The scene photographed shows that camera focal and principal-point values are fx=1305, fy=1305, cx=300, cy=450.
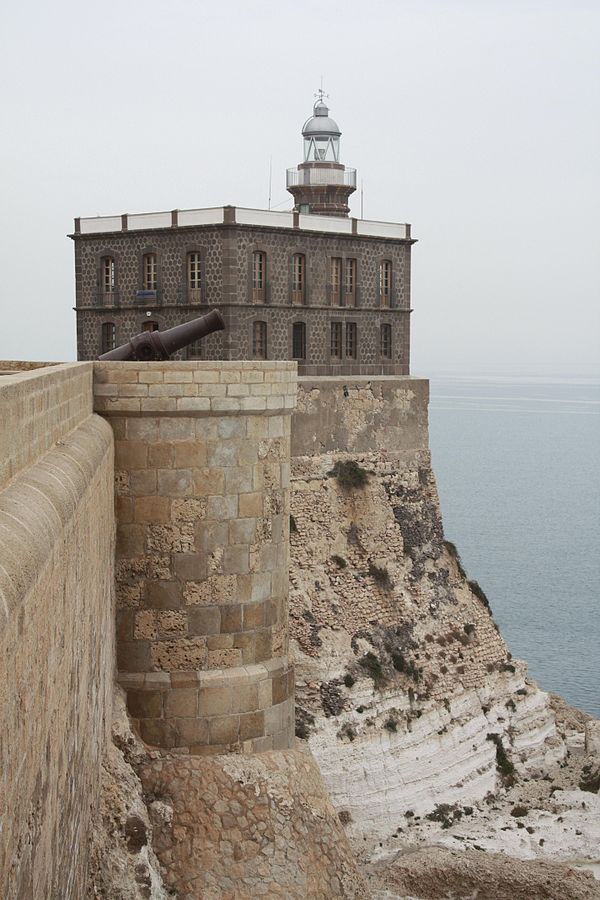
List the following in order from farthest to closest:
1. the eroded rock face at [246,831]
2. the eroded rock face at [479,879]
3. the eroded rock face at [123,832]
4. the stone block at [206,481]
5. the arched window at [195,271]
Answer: the arched window at [195,271]
the eroded rock face at [479,879]
the stone block at [206,481]
the eroded rock face at [246,831]
the eroded rock face at [123,832]

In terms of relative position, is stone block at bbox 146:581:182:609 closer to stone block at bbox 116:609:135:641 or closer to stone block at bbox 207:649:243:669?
stone block at bbox 116:609:135:641

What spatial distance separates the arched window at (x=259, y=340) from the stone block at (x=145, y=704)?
21632 millimetres

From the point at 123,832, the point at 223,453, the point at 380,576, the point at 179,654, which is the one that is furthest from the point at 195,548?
the point at 380,576

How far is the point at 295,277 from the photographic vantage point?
1389 inches

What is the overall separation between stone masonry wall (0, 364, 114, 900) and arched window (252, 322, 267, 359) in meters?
23.6

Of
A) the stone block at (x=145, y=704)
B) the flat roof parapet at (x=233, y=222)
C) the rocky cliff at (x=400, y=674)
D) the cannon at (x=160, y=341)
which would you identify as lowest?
the rocky cliff at (x=400, y=674)

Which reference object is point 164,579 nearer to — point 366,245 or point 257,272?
point 257,272

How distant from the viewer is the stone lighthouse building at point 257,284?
33781 millimetres

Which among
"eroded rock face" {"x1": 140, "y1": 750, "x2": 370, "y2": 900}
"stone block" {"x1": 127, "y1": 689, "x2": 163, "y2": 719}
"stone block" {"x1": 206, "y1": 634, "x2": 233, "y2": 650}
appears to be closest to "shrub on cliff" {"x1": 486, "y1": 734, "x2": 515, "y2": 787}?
"eroded rock face" {"x1": 140, "y1": 750, "x2": 370, "y2": 900}

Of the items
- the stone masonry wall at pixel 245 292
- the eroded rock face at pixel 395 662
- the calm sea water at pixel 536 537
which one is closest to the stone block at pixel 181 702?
the eroded rock face at pixel 395 662

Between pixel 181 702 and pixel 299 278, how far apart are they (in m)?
23.4

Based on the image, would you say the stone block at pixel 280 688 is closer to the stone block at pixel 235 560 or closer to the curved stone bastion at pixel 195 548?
the curved stone bastion at pixel 195 548

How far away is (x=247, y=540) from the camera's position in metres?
13.3

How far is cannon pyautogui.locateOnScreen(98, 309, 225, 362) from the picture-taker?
63.9 feet
